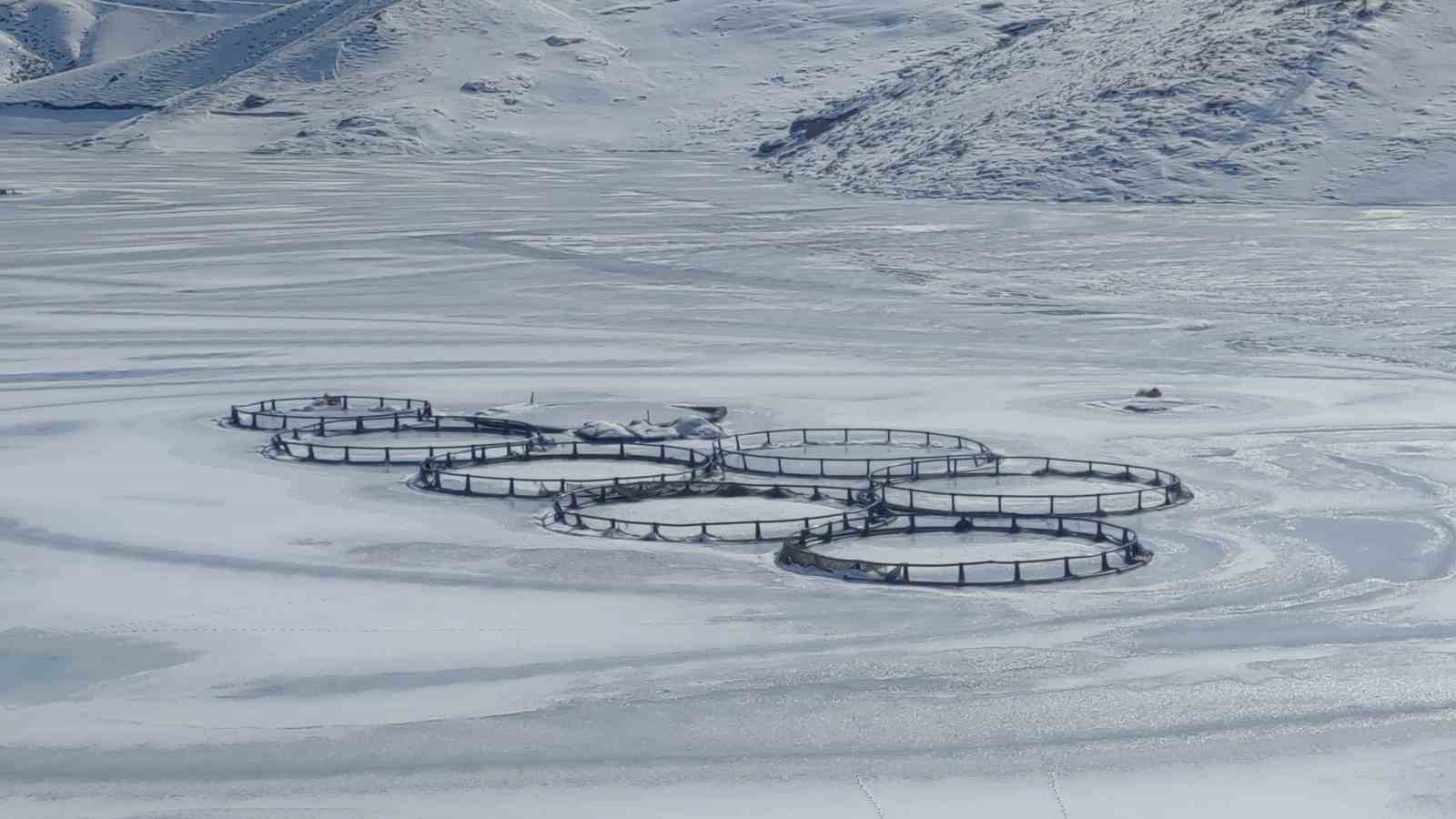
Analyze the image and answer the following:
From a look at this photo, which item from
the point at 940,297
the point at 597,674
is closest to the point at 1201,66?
the point at 940,297

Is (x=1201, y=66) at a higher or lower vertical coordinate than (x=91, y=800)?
higher

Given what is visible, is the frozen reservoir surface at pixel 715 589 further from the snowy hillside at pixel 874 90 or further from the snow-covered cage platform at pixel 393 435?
the snowy hillside at pixel 874 90

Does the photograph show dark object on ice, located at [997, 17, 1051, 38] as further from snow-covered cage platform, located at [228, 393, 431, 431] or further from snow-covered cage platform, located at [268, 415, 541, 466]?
snow-covered cage platform, located at [268, 415, 541, 466]

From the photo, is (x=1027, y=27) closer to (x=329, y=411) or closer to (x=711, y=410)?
(x=711, y=410)

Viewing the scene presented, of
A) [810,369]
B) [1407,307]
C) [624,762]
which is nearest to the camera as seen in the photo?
[624,762]

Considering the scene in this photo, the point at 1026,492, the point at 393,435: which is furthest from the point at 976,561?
the point at 393,435

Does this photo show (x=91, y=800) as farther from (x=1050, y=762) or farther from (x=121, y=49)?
(x=121, y=49)
